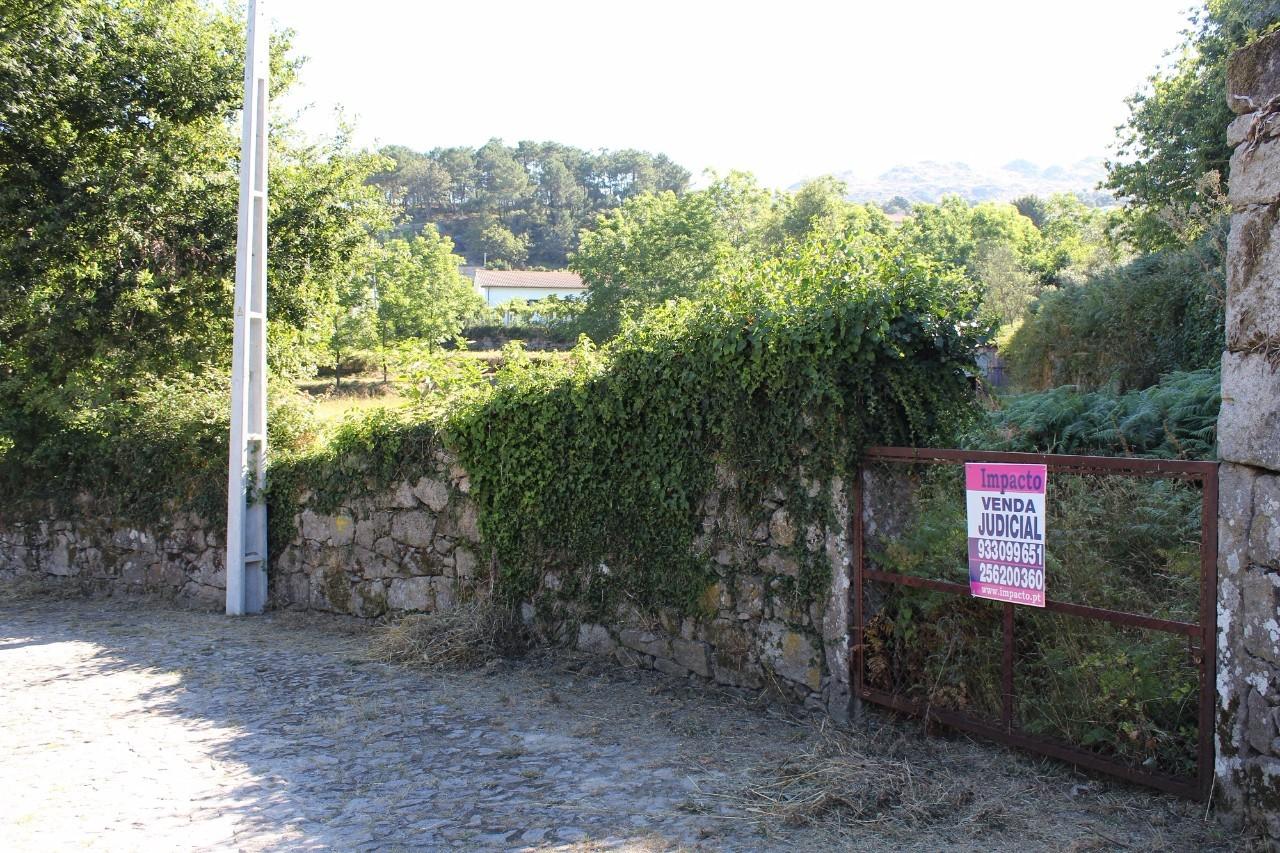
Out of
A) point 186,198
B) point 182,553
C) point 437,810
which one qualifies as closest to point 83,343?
point 186,198

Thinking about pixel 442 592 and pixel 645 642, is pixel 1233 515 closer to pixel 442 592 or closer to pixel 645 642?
pixel 645 642

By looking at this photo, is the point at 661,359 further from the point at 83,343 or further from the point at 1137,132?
the point at 1137,132

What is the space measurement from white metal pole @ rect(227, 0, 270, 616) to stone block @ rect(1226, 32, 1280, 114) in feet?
30.6

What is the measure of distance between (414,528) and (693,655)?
353cm

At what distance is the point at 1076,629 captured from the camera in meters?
4.91

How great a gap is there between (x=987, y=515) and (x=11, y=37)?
42.6 feet

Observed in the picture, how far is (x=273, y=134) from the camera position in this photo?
14.5 meters

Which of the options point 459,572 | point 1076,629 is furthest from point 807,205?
point 1076,629

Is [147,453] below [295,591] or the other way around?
the other way around

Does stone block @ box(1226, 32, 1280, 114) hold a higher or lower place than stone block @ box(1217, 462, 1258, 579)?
higher

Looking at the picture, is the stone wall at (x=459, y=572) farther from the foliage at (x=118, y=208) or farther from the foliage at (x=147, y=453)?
the foliage at (x=118, y=208)

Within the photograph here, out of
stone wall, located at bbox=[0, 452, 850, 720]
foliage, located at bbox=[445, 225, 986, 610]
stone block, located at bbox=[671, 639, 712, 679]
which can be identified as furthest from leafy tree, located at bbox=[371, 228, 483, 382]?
stone block, located at bbox=[671, 639, 712, 679]

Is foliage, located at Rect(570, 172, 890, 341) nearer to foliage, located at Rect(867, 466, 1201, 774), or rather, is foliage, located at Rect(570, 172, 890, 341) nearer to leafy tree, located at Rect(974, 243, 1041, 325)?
leafy tree, located at Rect(974, 243, 1041, 325)

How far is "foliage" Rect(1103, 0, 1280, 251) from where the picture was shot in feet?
56.5
